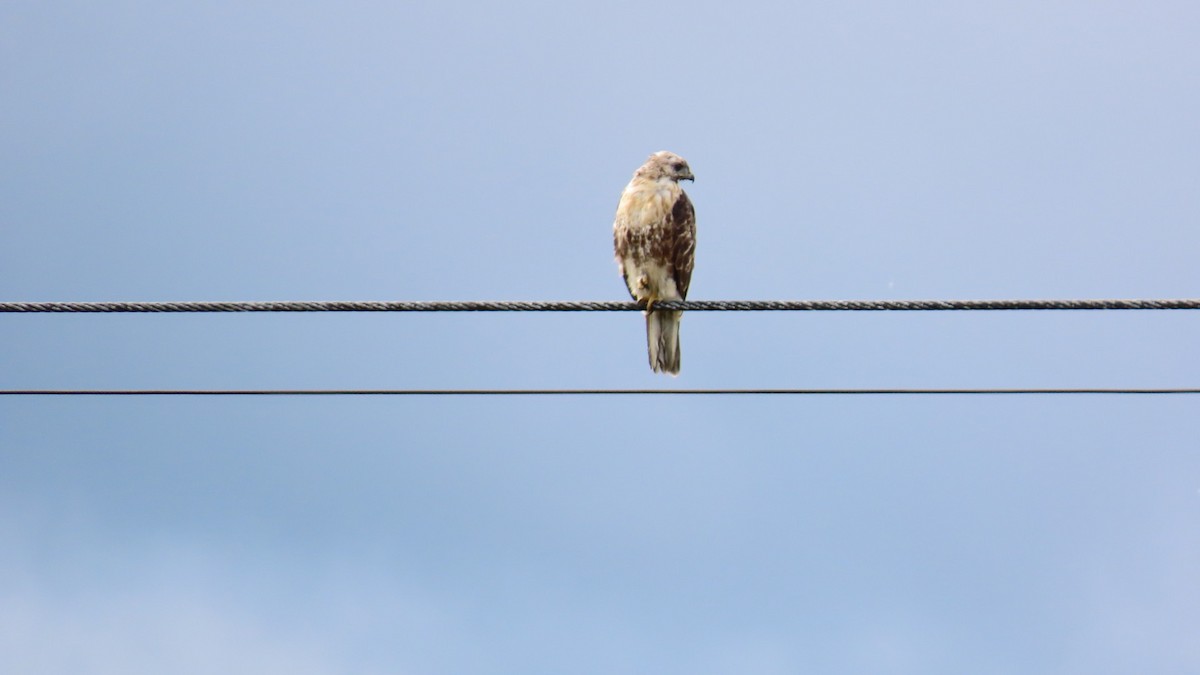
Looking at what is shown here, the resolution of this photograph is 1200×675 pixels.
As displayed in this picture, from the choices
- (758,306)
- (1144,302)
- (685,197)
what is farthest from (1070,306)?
(685,197)

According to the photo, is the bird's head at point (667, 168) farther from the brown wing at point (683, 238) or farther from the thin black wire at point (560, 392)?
the thin black wire at point (560, 392)

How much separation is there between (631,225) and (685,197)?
412 mm

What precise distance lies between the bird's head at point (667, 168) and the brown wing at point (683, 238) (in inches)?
5.5

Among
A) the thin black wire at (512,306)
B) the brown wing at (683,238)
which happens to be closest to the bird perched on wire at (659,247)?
the brown wing at (683,238)

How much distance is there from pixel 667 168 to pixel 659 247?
0.60m

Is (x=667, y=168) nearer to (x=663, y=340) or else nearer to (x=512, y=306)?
(x=663, y=340)

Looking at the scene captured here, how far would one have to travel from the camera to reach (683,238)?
30.2ft

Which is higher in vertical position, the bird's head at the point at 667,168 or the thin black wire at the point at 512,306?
the bird's head at the point at 667,168

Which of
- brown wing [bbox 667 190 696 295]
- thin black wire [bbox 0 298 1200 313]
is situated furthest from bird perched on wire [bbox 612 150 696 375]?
thin black wire [bbox 0 298 1200 313]

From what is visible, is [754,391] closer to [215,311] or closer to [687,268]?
[215,311]

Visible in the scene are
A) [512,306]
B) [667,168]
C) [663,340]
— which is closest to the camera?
[512,306]

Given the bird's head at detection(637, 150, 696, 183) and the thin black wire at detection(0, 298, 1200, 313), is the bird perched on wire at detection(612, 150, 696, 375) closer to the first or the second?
the bird's head at detection(637, 150, 696, 183)

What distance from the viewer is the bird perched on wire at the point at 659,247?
30.0 ft

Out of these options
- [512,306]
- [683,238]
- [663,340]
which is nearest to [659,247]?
[683,238]
